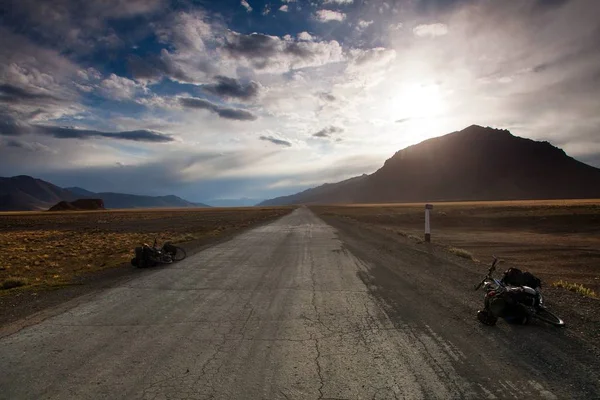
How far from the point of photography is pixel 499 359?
13.6 feet

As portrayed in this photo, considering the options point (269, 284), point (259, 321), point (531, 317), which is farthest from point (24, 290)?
point (531, 317)

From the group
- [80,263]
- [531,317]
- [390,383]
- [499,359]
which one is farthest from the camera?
[80,263]

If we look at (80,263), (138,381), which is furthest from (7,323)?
(80,263)

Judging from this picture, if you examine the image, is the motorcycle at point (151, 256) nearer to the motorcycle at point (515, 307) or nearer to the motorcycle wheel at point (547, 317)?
the motorcycle at point (515, 307)

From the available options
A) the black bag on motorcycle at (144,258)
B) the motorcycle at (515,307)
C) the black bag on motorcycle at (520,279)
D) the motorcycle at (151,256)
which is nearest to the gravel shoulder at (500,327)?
the motorcycle at (515,307)

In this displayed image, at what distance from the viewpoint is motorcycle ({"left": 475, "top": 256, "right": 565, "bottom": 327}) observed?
5.33m

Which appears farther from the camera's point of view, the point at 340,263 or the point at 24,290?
the point at 340,263

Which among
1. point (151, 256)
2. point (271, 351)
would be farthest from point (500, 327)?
point (151, 256)

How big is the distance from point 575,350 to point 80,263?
16828 millimetres

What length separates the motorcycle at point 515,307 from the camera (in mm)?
5332

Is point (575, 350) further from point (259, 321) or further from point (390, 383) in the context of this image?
point (259, 321)

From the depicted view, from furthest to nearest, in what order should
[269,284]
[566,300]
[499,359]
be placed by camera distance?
[269,284] < [566,300] < [499,359]

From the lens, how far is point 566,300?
23.0ft

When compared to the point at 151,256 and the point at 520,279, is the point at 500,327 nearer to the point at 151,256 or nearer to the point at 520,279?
the point at 520,279
